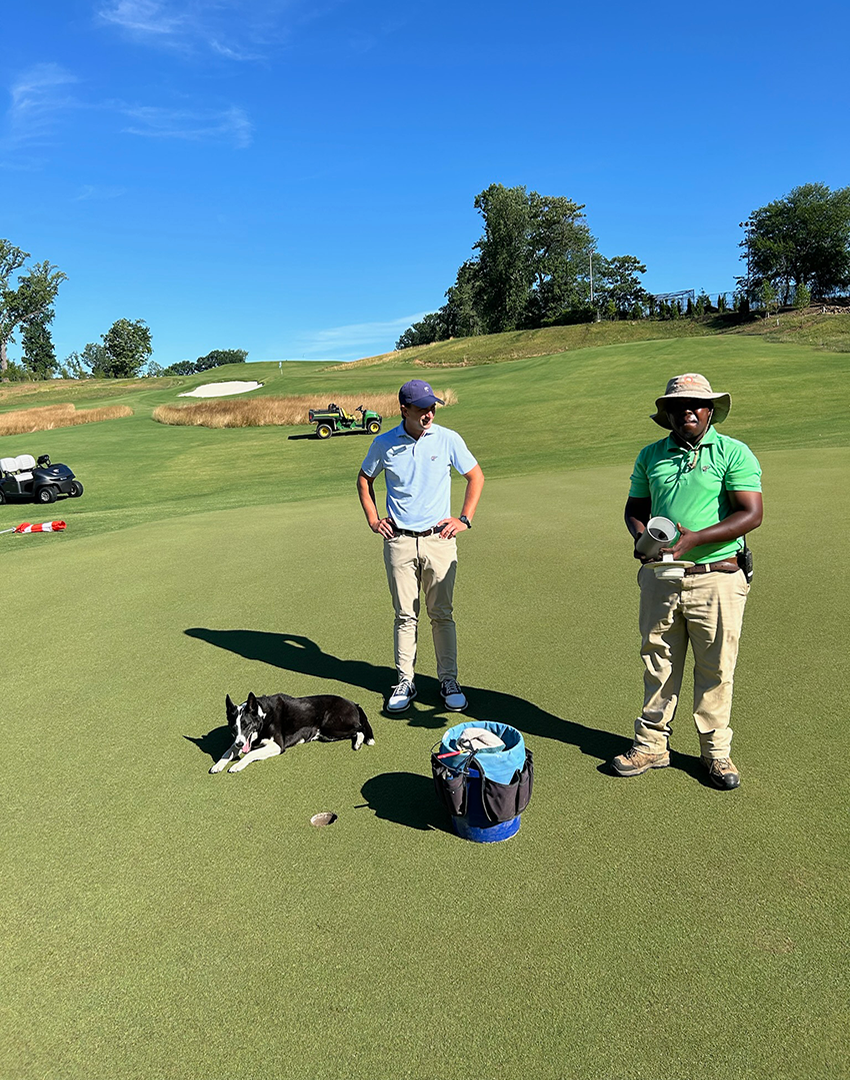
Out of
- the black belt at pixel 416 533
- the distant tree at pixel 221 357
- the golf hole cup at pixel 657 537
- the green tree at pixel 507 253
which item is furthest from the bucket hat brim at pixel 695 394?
the distant tree at pixel 221 357

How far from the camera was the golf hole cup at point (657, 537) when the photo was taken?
12.7 feet

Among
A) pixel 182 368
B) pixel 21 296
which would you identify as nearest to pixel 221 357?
pixel 182 368

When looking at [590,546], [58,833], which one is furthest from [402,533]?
[590,546]

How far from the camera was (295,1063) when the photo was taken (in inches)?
102

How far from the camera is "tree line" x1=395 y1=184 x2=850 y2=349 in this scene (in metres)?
76.0

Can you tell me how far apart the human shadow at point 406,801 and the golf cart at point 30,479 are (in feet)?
51.8

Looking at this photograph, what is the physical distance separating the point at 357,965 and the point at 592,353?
44.8 meters

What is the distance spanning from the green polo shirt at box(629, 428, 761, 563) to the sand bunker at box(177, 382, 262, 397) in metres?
51.7

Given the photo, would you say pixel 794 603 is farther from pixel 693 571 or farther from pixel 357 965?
pixel 357 965

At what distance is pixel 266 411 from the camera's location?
33.2 metres

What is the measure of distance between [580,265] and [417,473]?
343 feet

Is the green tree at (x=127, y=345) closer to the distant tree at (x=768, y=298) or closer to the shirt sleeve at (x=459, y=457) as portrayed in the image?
the distant tree at (x=768, y=298)

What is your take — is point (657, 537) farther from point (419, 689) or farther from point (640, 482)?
point (419, 689)

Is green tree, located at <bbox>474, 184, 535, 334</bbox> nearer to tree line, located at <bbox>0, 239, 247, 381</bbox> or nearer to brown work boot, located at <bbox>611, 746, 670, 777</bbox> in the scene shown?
tree line, located at <bbox>0, 239, 247, 381</bbox>
